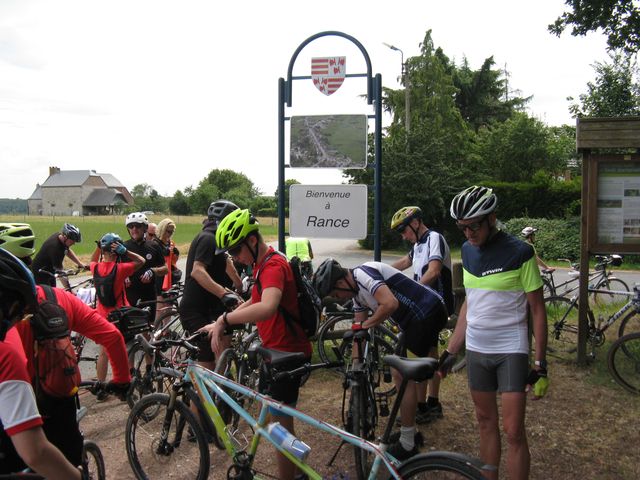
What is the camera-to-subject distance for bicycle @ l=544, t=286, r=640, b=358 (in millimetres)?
6352

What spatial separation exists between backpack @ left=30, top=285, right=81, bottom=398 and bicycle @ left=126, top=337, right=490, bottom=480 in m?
1.17

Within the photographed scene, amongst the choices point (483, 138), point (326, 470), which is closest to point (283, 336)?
point (326, 470)

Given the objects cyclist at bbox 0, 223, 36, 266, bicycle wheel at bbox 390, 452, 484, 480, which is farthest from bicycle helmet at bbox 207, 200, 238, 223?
bicycle wheel at bbox 390, 452, 484, 480

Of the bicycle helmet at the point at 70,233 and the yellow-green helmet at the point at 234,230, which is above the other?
the yellow-green helmet at the point at 234,230

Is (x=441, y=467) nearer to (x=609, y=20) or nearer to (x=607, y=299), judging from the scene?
(x=607, y=299)

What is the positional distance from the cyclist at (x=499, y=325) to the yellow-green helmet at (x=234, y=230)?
1.31m

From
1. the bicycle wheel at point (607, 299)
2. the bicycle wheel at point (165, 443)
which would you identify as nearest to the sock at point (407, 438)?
the bicycle wheel at point (165, 443)

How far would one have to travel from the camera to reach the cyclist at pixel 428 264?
4879mm

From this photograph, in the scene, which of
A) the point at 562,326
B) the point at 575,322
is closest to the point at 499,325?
the point at 562,326

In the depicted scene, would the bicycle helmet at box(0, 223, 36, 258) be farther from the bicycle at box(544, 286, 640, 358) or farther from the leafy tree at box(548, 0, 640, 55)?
the leafy tree at box(548, 0, 640, 55)

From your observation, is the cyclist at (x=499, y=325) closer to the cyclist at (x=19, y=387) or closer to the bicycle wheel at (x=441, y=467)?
the bicycle wheel at (x=441, y=467)

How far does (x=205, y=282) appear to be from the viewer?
184 inches

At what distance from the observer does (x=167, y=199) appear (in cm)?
10594

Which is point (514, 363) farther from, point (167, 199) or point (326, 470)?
point (167, 199)
